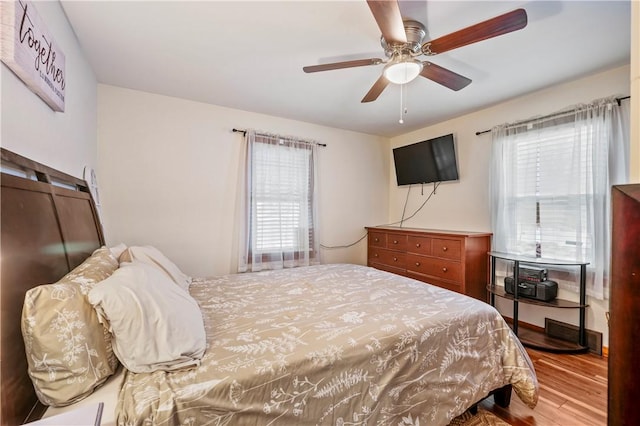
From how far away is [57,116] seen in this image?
61.9 inches

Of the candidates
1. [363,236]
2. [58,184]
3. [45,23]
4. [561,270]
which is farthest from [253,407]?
[363,236]

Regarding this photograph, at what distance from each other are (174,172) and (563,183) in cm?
390

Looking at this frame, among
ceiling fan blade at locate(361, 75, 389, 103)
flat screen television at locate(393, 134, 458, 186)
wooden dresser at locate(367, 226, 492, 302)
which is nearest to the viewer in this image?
ceiling fan blade at locate(361, 75, 389, 103)

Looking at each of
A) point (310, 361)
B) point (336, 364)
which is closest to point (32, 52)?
point (310, 361)

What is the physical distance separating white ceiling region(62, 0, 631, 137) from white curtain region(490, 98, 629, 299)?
17.0 inches

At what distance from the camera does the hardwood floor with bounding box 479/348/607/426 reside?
66.1 inches

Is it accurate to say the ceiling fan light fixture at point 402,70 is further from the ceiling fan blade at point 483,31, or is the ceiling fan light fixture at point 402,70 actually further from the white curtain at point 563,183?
the white curtain at point 563,183

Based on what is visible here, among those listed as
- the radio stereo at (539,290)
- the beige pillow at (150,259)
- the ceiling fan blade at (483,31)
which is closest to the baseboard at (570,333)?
the radio stereo at (539,290)

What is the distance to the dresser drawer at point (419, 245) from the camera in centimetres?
328

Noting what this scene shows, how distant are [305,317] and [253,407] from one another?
599 millimetres

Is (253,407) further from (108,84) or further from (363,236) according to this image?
(363,236)

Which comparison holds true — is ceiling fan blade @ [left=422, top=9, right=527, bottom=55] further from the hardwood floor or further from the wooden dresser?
the hardwood floor

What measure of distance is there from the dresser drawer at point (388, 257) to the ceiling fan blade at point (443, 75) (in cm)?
217

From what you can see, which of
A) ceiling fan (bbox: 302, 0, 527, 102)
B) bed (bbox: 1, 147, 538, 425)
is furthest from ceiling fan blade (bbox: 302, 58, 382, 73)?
bed (bbox: 1, 147, 538, 425)
